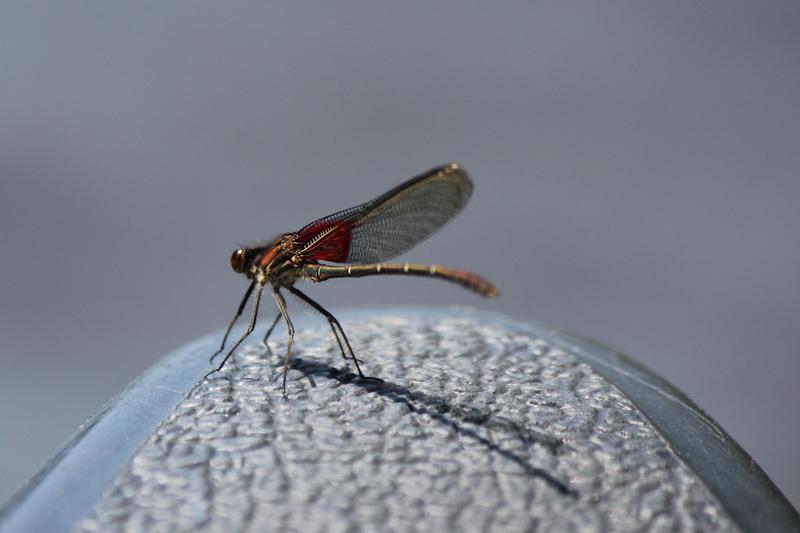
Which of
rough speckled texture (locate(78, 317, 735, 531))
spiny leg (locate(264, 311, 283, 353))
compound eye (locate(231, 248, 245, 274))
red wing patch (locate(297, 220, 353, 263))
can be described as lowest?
rough speckled texture (locate(78, 317, 735, 531))

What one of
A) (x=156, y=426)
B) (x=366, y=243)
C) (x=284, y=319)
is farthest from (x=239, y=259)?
(x=156, y=426)

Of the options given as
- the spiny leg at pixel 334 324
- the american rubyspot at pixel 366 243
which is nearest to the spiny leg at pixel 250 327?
the american rubyspot at pixel 366 243

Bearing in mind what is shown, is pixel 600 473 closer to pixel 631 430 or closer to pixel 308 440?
pixel 631 430

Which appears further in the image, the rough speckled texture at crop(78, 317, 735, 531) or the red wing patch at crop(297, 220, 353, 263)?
the red wing patch at crop(297, 220, 353, 263)

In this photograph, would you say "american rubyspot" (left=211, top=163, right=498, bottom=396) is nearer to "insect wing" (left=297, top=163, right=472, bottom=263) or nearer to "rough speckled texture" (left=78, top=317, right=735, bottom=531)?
"insect wing" (left=297, top=163, right=472, bottom=263)

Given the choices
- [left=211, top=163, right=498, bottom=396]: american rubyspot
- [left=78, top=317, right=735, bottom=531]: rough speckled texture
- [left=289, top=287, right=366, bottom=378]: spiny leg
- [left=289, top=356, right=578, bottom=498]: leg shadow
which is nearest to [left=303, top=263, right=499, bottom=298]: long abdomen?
[left=211, top=163, right=498, bottom=396]: american rubyspot

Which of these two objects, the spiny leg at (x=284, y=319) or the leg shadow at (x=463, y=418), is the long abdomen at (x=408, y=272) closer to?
the spiny leg at (x=284, y=319)
